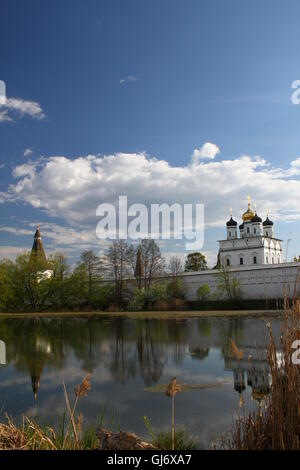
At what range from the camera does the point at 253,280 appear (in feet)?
150

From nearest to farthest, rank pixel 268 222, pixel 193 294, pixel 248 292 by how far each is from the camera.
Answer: pixel 248 292 < pixel 193 294 < pixel 268 222

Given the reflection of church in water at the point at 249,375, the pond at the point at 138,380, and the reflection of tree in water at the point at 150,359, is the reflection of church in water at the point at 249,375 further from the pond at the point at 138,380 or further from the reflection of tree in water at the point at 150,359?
the reflection of tree in water at the point at 150,359

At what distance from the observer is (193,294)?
50625 mm

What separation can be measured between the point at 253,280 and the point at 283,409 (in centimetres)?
4390

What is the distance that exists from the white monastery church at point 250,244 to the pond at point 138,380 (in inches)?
1975

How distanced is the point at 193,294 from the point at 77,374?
4205 centimetres

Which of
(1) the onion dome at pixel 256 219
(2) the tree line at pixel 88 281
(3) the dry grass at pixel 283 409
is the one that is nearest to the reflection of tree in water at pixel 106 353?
(3) the dry grass at pixel 283 409

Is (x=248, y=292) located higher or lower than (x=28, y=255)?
lower

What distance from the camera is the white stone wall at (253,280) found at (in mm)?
43094

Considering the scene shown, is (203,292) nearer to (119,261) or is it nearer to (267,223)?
(119,261)

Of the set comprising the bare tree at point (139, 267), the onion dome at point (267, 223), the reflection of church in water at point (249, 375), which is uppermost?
the onion dome at point (267, 223)
